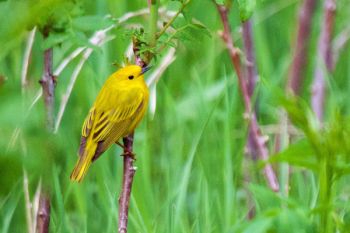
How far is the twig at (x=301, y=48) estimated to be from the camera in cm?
411

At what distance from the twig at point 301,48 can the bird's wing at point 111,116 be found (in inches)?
59.7

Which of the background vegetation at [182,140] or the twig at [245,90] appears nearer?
the background vegetation at [182,140]

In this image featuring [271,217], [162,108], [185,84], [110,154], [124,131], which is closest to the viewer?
[271,217]

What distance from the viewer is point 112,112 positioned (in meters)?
2.79

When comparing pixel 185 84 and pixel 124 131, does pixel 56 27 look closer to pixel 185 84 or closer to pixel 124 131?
pixel 124 131

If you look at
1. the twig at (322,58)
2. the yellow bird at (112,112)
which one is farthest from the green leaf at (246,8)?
the twig at (322,58)

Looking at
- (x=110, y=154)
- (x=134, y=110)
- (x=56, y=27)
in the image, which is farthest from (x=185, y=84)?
(x=56, y=27)

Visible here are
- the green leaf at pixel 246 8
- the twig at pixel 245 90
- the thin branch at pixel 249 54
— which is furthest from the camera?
the thin branch at pixel 249 54

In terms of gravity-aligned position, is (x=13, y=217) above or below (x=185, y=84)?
below

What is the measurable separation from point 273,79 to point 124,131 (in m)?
2.14

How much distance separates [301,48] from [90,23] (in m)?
1.98


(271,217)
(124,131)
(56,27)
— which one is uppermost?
(56,27)

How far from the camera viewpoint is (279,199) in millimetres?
1668

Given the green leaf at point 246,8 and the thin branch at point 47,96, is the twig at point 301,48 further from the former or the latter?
the green leaf at point 246,8
